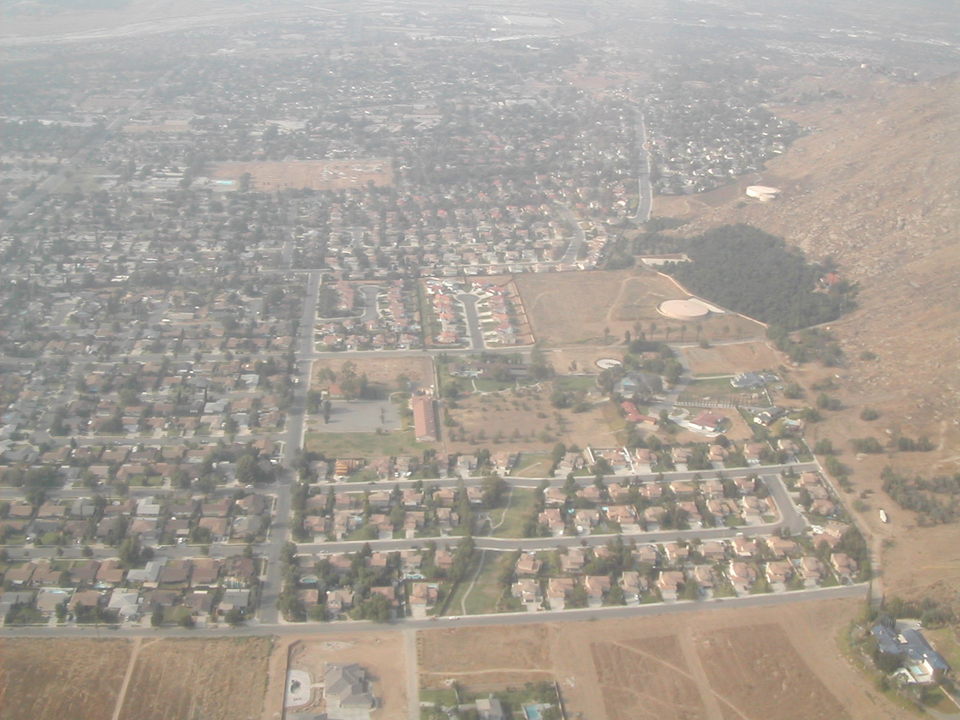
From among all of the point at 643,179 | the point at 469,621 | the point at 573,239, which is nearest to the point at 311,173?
the point at 573,239

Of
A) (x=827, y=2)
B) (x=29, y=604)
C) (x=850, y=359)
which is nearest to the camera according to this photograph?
(x=29, y=604)

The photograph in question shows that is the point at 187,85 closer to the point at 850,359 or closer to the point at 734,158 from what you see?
the point at 734,158

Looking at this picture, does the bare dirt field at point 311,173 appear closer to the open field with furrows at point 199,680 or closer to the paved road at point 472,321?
the paved road at point 472,321

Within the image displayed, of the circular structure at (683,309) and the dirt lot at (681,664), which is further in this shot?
the circular structure at (683,309)

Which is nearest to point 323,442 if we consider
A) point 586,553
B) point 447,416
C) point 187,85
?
point 447,416

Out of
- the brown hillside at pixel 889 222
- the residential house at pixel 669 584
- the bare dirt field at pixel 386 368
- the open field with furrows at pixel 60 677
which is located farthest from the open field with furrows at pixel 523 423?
the open field with furrows at pixel 60 677
